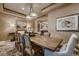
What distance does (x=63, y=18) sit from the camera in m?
1.79

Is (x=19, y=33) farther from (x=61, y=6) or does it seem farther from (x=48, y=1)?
(x=61, y=6)

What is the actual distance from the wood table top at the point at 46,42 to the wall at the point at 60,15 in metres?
0.11

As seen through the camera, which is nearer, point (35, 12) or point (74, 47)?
point (74, 47)

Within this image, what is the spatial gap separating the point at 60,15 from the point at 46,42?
1.75 ft

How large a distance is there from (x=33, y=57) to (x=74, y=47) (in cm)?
73

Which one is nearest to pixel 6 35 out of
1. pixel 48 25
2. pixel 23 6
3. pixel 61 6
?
pixel 23 6

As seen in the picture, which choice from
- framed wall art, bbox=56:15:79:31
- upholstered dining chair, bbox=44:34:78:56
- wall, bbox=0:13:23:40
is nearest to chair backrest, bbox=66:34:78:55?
upholstered dining chair, bbox=44:34:78:56

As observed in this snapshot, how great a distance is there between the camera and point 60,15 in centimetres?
181

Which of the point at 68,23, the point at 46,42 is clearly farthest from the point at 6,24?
the point at 68,23

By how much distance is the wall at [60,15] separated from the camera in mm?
1726

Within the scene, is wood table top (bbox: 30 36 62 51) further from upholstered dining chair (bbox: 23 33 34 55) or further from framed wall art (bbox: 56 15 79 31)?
framed wall art (bbox: 56 15 79 31)

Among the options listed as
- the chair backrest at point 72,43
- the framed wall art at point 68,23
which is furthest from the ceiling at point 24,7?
the chair backrest at point 72,43

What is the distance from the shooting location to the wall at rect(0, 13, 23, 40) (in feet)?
5.86

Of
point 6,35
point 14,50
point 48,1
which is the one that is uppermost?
point 48,1
